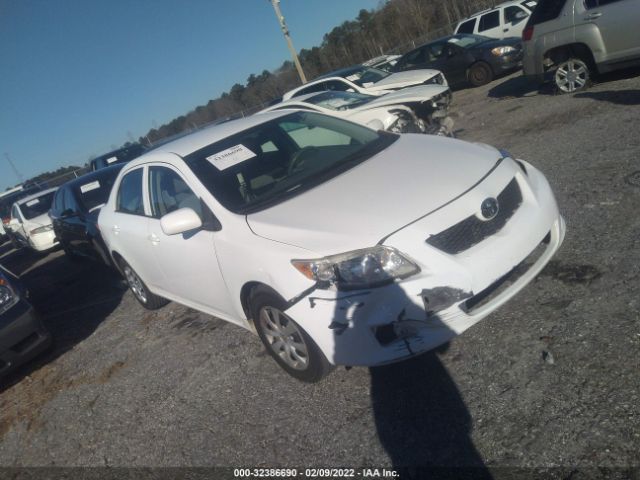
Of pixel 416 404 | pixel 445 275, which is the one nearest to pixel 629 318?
pixel 445 275

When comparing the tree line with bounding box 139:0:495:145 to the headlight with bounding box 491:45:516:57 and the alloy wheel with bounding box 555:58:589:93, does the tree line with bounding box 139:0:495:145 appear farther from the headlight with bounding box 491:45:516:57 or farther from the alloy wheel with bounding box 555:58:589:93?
the alloy wheel with bounding box 555:58:589:93

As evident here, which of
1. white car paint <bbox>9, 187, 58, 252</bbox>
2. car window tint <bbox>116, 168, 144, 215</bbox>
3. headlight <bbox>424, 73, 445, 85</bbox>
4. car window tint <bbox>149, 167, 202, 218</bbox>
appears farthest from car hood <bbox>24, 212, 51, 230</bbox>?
headlight <bbox>424, 73, 445, 85</bbox>

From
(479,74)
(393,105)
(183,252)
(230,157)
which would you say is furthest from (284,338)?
(479,74)

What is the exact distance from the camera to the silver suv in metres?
6.68

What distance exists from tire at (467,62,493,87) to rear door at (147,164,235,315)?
11079mm

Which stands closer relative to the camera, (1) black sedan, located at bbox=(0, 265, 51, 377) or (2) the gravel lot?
(2) the gravel lot

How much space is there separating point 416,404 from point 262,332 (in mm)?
1129

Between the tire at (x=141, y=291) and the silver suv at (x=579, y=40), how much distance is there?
7.10 m

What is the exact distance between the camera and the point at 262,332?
3.17 m

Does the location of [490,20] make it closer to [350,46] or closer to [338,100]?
[338,100]

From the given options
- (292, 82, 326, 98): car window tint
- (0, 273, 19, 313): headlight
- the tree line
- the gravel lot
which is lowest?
the gravel lot

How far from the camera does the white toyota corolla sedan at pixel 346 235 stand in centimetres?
248

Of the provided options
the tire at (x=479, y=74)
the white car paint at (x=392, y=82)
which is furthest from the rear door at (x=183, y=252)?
the tire at (x=479, y=74)

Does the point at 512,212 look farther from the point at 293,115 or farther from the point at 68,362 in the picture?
the point at 68,362
